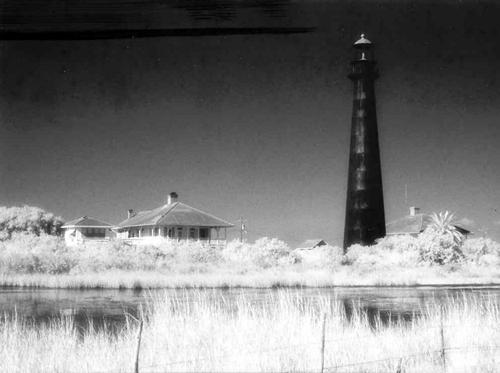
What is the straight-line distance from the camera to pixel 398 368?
934cm

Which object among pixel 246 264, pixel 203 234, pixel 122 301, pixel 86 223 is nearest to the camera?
pixel 122 301

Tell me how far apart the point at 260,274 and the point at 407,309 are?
1190cm

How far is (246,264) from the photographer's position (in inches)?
1446

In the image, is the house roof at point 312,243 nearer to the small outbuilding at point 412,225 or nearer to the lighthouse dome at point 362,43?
the small outbuilding at point 412,225

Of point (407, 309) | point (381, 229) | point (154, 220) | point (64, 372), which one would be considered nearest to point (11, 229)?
point (154, 220)

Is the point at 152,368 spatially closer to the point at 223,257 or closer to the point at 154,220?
the point at 223,257

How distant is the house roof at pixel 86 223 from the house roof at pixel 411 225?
2471cm

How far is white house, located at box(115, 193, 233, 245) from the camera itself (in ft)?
142

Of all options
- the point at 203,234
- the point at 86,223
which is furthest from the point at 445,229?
the point at 86,223

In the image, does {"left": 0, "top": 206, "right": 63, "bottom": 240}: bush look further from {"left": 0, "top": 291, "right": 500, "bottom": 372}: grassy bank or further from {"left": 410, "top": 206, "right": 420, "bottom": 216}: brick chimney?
{"left": 0, "top": 291, "right": 500, "bottom": 372}: grassy bank

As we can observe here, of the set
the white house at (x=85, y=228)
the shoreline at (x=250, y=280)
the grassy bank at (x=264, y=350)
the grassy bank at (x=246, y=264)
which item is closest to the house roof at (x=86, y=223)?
the white house at (x=85, y=228)

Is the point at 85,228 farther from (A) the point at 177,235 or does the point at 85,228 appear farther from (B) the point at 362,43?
(B) the point at 362,43

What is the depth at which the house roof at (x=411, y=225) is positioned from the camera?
49.3 metres

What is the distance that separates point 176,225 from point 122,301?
19.3 meters
